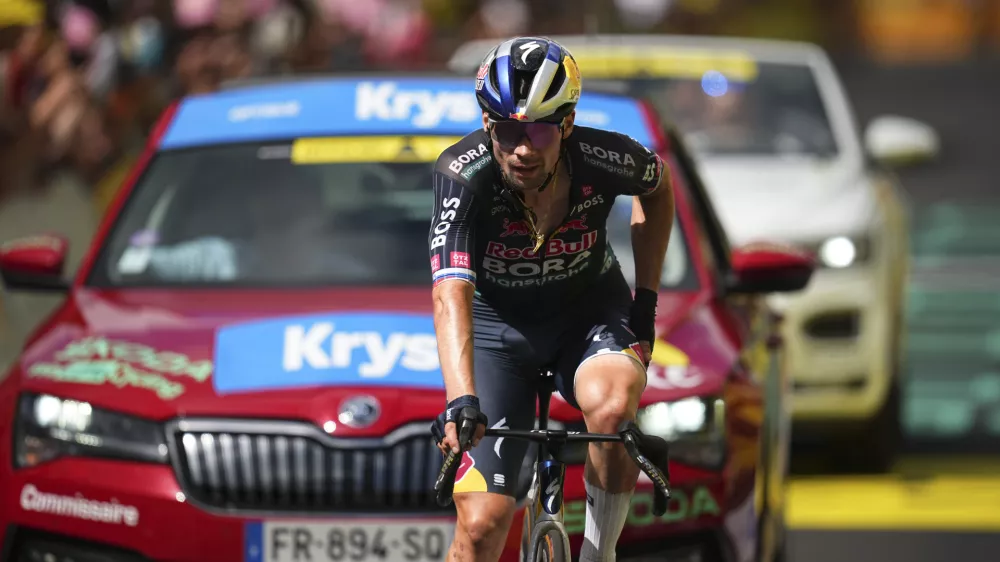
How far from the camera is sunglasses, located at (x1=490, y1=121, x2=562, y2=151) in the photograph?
15.9 feet

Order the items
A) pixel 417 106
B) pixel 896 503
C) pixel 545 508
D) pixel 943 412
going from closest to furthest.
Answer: pixel 545 508
pixel 417 106
pixel 896 503
pixel 943 412

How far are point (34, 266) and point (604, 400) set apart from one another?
2.51 meters

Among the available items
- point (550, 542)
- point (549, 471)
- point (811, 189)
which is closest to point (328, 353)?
point (549, 471)

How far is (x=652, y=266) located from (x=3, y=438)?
6.29 ft

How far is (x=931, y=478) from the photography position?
32.7 feet

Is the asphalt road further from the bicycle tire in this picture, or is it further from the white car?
the bicycle tire

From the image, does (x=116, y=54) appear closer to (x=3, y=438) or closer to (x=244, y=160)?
(x=244, y=160)

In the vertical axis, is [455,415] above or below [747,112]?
below

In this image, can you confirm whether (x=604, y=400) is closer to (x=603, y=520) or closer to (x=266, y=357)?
(x=603, y=520)

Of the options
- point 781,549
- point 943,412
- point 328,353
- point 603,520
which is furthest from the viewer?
point 943,412

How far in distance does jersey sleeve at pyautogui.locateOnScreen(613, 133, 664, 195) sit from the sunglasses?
38cm

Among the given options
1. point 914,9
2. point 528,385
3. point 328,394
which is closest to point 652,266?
point 528,385

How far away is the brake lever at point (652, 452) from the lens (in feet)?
15.4

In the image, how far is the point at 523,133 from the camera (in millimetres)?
4859
